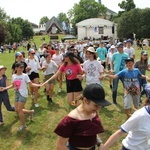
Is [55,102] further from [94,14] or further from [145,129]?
[94,14]

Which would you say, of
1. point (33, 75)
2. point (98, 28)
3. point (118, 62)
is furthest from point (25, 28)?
point (118, 62)

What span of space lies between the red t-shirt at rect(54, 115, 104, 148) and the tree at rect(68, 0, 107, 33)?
92.7 meters

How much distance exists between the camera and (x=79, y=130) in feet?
9.50

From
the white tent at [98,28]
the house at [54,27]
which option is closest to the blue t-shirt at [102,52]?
the white tent at [98,28]

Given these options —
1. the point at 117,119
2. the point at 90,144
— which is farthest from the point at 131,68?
the point at 90,144

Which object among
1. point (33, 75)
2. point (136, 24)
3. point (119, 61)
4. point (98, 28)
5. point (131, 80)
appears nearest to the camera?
point (131, 80)

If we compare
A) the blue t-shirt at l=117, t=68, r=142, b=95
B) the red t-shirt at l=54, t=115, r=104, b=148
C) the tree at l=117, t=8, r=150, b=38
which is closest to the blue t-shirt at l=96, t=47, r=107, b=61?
the blue t-shirt at l=117, t=68, r=142, b=95

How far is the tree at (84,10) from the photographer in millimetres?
93688

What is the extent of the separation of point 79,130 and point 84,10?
95.2 metres

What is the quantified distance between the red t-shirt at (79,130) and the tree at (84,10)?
92.7 m

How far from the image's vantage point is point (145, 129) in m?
2.98

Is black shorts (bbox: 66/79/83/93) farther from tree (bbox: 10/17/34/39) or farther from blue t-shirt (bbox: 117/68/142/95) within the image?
tree (bbox: 10/17/34/39)

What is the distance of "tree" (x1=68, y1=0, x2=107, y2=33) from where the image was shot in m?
93.7

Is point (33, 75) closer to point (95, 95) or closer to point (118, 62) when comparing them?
point (118, 62)
